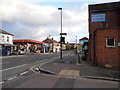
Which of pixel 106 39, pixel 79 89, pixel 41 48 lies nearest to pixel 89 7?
pixel 106 39

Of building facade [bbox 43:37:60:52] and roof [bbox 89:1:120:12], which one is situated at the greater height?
roof [bbox 89:1:120:12]

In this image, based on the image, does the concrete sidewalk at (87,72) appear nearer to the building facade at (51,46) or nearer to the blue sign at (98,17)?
the blue sign at (98,17)

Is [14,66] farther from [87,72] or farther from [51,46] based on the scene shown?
[51,46]

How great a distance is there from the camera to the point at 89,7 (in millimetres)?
26359

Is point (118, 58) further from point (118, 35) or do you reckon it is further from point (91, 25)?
point (91, 25)

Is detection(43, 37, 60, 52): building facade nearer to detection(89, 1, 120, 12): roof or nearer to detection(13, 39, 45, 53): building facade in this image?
detection(13, 39, 45, 53): building facade

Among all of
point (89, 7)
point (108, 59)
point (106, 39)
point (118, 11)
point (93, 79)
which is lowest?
point (93, 79)

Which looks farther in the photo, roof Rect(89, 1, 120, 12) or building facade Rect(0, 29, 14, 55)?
building facade Rect(0, 29, 14, 55)

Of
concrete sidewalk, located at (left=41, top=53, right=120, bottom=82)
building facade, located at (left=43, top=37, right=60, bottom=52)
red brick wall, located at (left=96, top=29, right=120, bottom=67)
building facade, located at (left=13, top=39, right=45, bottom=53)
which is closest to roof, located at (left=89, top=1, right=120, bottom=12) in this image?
red brick wall, located at (left=96, top=29, right=120, bottom=67)

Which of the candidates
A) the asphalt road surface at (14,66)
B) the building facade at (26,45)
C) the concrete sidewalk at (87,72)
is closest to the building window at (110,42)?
the concrete sidewalk at (87,72)

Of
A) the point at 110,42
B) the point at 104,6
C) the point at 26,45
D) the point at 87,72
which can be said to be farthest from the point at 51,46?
the point at 87,72

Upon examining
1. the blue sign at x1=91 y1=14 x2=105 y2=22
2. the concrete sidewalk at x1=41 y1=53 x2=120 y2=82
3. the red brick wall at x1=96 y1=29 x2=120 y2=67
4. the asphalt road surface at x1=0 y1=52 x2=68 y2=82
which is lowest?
the asphalt road surface at x1=0 y1=52 x2=68 y2=82

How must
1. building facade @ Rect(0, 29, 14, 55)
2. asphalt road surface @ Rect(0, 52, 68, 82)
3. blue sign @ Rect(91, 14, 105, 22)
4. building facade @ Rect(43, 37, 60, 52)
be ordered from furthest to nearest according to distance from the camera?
building facade @ Rect(43, 37, 60, 52)
building facade @ Rect(0, 29, 14, 55)
blue sign @ Rect(91, 14, 105, 22)
asphalt road surface @ Rect(0, 52, 68, 82)

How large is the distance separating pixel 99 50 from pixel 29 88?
9672 mm
